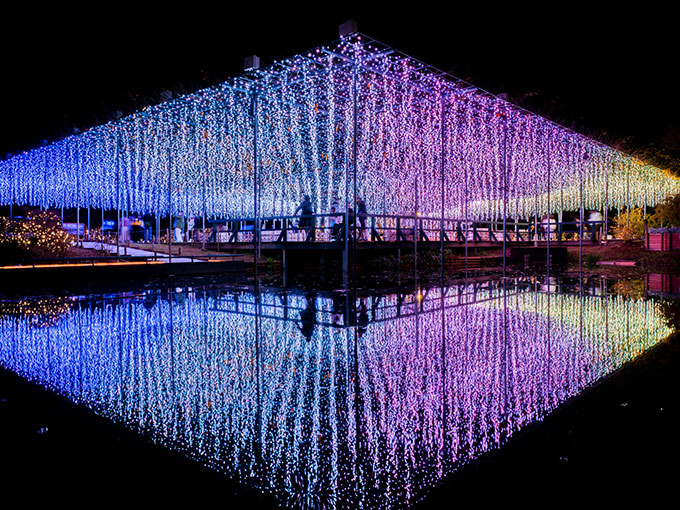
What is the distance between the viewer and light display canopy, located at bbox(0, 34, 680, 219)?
11492 mm

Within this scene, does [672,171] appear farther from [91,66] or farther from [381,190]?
[91,66]

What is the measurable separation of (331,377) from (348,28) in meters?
7.10

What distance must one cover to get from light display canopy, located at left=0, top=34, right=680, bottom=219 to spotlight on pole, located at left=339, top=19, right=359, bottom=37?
0.40m

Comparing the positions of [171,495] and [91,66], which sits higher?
[91,66]

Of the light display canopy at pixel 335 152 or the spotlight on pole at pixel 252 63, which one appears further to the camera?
the light display canopy at pixel 335 152

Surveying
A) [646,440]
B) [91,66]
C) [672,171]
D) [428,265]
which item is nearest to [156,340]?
[646,440]

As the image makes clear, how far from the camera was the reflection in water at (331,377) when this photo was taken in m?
1.73

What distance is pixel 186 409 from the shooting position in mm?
2264

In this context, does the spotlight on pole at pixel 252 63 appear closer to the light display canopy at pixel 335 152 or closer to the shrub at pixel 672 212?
the light display canopy at pixel 335 152

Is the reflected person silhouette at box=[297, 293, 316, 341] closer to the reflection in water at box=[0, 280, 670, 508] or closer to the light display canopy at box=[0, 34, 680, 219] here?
the reflection in water at box=[0, 280, 670, 508]

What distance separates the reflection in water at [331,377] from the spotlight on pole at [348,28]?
5192mm

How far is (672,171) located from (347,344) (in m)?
22.6

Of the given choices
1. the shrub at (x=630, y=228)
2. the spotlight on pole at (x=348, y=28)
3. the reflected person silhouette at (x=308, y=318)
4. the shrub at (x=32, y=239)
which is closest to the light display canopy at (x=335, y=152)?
the spotlight on pole at (x=348, y=28)

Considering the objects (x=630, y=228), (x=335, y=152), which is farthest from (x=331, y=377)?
(x=630, y=228)
